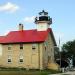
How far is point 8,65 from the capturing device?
249 ft

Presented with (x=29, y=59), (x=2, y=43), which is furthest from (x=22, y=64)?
(x=2, y=43)

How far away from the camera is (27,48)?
7519cm

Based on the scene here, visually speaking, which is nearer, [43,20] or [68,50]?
[43,20]

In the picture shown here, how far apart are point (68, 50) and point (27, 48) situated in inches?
1151

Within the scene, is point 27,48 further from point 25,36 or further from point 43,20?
point 43,20

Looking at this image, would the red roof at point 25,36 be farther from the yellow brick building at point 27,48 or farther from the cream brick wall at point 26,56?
the cream brick wall at point 26,56

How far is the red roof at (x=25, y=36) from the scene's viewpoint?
74594 millimetres

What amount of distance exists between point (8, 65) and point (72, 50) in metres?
30.7

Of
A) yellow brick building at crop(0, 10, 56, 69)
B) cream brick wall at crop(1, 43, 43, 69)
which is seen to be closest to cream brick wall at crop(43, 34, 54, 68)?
yellow brick building at crop(0, 10, 56, 69)

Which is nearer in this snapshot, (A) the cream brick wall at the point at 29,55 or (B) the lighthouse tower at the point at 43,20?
(A) the cream brick wall at the point at 29,55

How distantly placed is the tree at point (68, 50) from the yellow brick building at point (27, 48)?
19978 millimetres

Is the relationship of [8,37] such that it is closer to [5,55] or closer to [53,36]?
[5,55]

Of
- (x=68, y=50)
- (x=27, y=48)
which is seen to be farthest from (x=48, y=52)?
(x=68, y=50)

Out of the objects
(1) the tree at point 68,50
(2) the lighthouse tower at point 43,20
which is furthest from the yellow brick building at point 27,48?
(1) the tree at point 68,50
